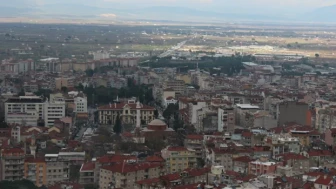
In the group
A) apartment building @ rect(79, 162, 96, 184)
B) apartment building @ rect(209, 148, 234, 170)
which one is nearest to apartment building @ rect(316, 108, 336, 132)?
apartment building @ rect(209, 148, 234, 170)

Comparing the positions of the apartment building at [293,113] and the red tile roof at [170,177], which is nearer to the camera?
the red tile roof at [170,177]

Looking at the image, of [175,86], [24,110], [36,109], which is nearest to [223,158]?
[36,109]

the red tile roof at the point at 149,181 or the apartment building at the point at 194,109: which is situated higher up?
the red tile roof at the point at 149,181

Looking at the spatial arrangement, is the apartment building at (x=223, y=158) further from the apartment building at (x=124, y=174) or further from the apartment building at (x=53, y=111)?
the apartment building at (x=53, y=111)

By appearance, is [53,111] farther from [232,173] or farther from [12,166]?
[232,173]

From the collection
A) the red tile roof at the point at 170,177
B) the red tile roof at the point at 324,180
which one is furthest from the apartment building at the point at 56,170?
the red tile roof at the point at 324,180

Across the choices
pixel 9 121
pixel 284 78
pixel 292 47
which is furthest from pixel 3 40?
pixel 9 121
